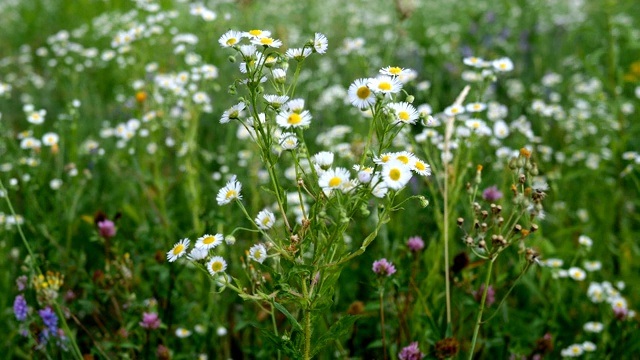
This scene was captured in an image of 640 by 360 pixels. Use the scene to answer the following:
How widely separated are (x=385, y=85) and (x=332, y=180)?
9.2 inches

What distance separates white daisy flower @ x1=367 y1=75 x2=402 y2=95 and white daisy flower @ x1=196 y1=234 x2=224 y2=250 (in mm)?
456

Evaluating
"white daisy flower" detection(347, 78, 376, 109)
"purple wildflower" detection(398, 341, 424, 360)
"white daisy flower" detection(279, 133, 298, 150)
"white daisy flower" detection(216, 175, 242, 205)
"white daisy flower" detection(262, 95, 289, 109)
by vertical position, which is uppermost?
"white daisy flower" detection(347, 78, 376, 109)

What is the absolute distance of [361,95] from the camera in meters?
1.28

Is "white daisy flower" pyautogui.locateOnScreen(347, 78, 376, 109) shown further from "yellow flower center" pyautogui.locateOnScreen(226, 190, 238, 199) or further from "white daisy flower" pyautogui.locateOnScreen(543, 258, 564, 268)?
"white daisy flower" pyautogui.locateOnScreen(543, 258, 564, 268)

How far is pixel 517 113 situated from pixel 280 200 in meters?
2.46

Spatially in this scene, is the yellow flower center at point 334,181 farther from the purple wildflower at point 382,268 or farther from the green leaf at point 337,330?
the purple wildflower at point 382,268

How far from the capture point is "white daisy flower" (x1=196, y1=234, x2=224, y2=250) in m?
1.28

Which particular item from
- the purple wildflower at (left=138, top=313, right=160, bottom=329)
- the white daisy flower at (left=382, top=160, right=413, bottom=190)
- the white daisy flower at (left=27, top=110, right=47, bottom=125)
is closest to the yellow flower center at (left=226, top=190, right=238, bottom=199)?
the white daisy flower at (left=382, top=160, right=413, bottom=190)

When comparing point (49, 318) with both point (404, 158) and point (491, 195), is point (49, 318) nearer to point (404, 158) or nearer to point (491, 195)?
point (404, 158)

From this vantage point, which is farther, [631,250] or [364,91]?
[631,250]

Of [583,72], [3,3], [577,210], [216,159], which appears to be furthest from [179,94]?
[3,3]

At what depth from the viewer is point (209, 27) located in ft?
9.27

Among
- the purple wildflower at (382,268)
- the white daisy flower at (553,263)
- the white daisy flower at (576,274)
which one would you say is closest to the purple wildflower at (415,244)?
the purple wildflower at (382,268)

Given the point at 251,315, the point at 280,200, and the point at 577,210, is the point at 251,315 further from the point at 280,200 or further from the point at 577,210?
the point at 577,210
